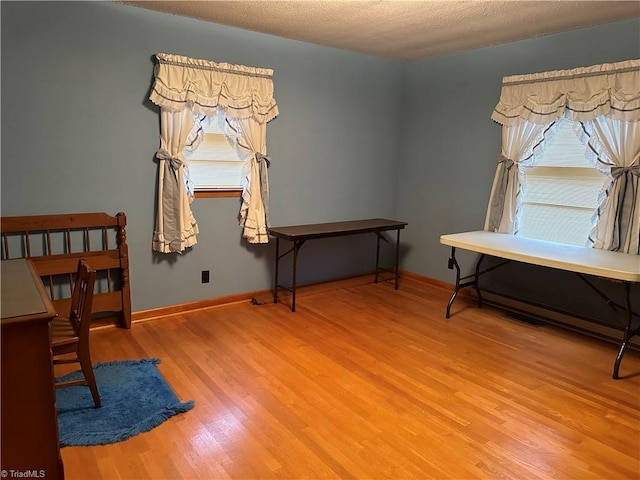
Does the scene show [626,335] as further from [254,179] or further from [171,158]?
[171,158]

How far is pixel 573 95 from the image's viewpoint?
361cm

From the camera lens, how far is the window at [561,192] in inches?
145

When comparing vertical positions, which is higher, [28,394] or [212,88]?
[212,88]

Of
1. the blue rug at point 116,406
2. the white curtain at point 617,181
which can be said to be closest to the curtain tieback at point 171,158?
the blue rug at point 116,406

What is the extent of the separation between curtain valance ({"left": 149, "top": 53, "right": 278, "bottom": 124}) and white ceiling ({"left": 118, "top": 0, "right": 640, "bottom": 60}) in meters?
0.35

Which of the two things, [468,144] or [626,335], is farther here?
[468,144]

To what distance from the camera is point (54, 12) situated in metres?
3.02

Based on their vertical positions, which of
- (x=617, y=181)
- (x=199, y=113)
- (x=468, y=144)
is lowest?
(x=617, y=181)

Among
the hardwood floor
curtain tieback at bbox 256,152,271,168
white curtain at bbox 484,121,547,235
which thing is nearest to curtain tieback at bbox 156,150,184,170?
curtain tieback at bbox 256,152,271,168

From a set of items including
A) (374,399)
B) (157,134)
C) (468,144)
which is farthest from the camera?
(468,144)

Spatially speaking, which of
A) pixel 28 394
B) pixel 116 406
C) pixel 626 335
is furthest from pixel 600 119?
pixel 28 394

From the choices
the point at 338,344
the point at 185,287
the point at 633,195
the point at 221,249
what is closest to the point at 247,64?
the point at 221,249

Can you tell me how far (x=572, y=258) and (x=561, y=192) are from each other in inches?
35.7

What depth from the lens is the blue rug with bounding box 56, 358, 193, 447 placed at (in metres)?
2.18
